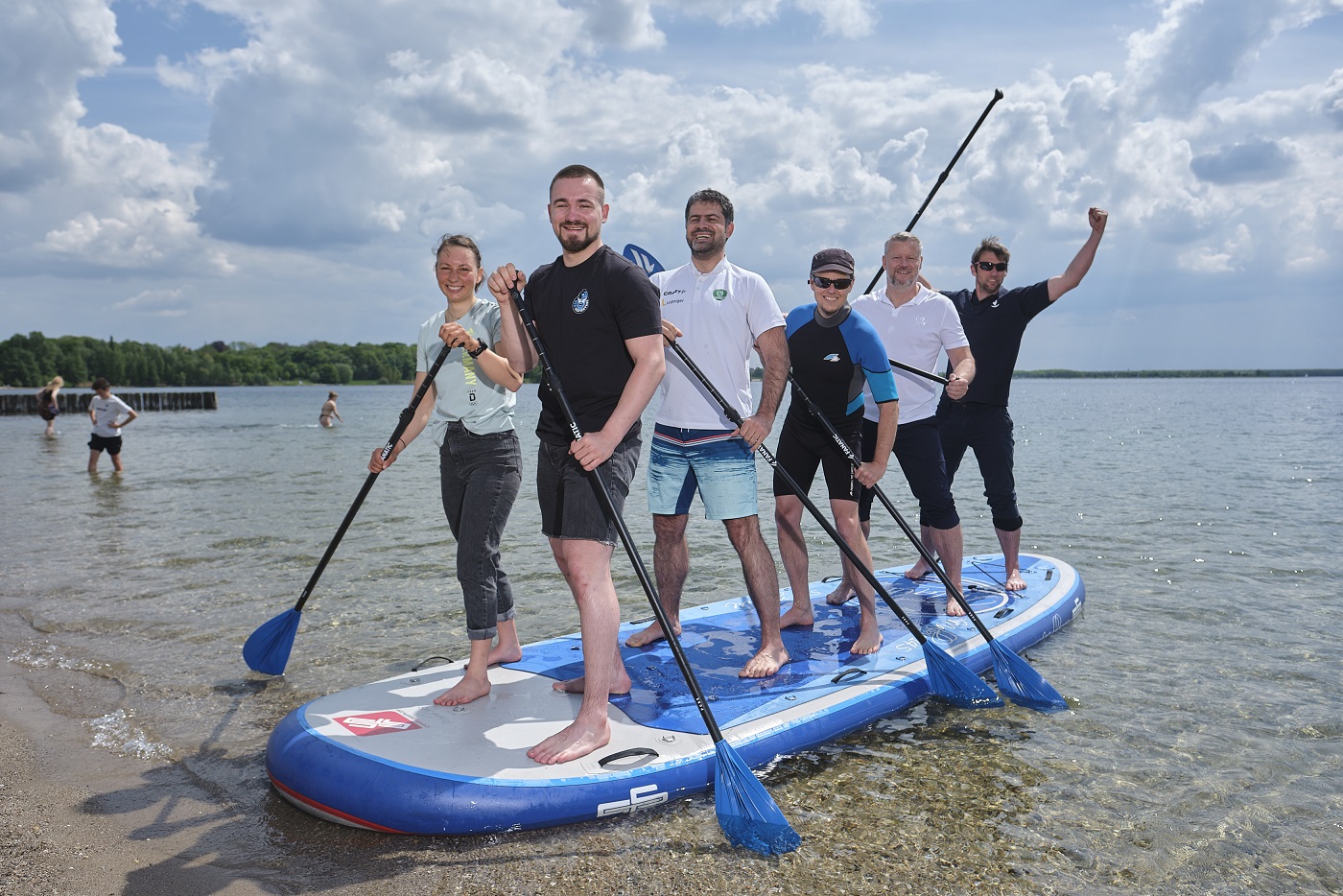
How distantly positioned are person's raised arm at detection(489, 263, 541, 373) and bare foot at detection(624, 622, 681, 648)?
213cm

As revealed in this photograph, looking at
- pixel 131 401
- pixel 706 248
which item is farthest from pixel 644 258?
pixel 131 401


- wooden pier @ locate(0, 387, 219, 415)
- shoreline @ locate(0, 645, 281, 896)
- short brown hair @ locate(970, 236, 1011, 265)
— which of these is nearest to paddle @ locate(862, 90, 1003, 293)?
short brown hair @ locate(970, 236, 1011, 265)

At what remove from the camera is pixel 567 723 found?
4.48 m

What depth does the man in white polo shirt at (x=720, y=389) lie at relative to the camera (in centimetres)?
530

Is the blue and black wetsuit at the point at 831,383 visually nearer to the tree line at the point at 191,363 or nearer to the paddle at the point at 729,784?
the paddle at the point at 729,784

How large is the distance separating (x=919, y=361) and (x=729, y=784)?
156 inches

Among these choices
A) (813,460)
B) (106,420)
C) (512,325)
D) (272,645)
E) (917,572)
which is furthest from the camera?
(106,420)

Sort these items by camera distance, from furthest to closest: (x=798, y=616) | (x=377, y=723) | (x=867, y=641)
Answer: (x=798, y=616) < (x=867, y=641) < (x=377, y=723)

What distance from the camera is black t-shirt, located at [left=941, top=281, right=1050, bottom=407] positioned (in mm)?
7324

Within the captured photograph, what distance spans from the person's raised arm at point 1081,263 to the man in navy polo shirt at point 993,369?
Answer: 0.4 inches

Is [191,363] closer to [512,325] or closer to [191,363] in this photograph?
[191,363]

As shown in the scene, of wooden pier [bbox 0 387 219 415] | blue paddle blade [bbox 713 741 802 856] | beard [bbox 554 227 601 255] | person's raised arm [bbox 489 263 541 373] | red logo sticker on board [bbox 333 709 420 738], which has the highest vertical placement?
beard [bbox 554 227 601 255]

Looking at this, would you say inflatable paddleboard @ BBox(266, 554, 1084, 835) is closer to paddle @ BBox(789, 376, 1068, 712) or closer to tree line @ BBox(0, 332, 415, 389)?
paddle @ BBox(789, 376, 1068, 712)

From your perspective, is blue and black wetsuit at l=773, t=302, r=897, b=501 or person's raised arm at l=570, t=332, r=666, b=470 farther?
blue and black wetsuit at l=773, t=302, r=897, b=501
